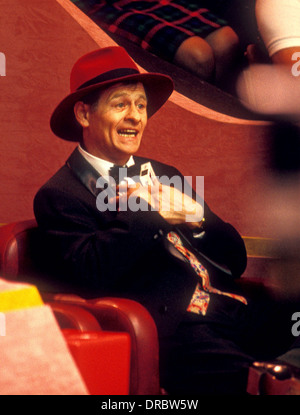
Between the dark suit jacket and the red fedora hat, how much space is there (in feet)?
0.49

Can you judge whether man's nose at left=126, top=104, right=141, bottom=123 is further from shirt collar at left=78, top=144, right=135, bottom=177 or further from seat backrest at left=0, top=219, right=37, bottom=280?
seat backrest at left=0, top=219, right=37, bottom=280

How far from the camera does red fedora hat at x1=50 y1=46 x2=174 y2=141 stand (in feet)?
4.13

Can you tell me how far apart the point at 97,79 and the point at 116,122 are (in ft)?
0.40

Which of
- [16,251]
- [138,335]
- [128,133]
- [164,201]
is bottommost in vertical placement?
[138,335]

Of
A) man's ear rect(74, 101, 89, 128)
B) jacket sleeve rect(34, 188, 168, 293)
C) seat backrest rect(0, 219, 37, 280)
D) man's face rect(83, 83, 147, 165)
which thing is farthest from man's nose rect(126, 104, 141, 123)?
seat backrest rect(0, 219, 37, 280)

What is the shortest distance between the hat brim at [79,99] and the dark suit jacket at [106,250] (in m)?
0.15

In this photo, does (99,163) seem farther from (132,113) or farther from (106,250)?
(106,250)

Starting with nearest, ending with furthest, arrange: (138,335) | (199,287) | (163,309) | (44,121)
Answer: (138,335)
(163,309)
(199,287)
(44,121)

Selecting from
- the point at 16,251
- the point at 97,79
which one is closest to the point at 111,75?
the point at 97,79

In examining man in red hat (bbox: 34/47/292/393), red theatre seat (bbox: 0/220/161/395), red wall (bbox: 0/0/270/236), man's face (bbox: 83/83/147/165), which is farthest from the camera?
red wall (bbox: 0/0/270/236)

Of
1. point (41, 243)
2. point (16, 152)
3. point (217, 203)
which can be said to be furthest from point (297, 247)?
point (16, 152)

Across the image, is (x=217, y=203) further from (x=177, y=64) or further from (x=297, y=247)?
(x=177, y=64)

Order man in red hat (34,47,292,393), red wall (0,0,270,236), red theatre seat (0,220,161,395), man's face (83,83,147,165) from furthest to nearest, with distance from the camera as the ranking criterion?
1. red wall (0,0,270,236)
2. man's face (83,83,147,165)
3. man in red hat (34,47,292,393)
4. red theatre seat (0,220,161,395)

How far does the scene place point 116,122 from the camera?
1253 mm
